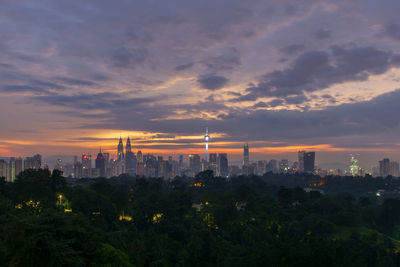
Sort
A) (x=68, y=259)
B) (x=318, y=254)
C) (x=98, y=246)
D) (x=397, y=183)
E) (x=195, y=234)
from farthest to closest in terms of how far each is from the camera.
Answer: (x=397, y=183), (x=195, y=234), (x=318, y=254), (x=98, y=246), (x=68, y=259)

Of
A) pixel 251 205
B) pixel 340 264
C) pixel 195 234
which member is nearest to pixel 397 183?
pixel 251 205

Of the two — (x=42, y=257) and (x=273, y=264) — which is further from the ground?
(x=42, y=257)

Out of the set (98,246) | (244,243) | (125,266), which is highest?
(98,246)

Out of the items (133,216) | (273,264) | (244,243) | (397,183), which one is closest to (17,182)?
(133,216)

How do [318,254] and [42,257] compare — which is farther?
[318,254]

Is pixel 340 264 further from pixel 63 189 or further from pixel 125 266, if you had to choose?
pixel 63 189

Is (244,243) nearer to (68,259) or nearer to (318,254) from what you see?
(318,254)

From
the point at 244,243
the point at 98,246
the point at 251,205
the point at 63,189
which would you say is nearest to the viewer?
the point at 98,246
